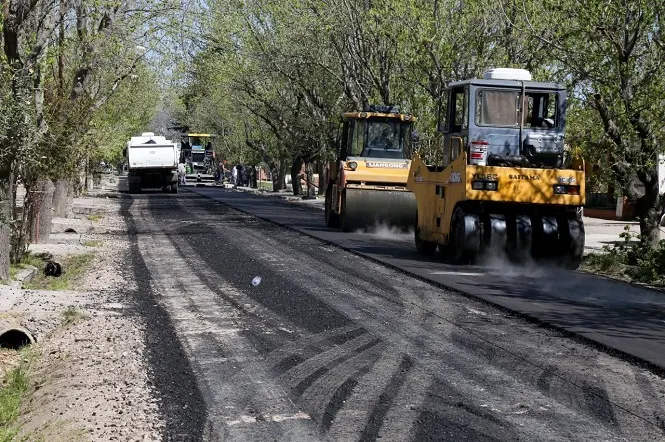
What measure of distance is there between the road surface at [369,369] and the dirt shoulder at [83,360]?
0.83 ft

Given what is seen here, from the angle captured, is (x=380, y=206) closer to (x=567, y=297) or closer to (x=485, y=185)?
(x=485, y=185)

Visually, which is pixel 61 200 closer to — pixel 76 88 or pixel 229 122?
pixel 76 88

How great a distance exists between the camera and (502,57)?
101 ft

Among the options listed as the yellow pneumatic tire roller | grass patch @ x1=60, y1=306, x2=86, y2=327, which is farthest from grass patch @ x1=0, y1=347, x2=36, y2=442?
the yellow pneumatic tire roller

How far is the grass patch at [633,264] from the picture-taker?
713 inches

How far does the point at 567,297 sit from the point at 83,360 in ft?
23.4

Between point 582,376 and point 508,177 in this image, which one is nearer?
point 582,376

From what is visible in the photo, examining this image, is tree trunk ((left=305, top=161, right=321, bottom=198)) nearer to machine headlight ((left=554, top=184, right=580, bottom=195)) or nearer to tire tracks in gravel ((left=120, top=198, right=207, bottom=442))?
machine headlight ((left=554, top=184, right=580, bottom=195))

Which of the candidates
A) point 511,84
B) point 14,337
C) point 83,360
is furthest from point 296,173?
point 83,360

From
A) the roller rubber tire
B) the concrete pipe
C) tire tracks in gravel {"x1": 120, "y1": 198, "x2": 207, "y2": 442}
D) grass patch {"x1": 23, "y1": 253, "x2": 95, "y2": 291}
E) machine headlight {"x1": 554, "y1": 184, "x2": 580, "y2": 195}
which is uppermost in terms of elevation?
machine headlight {"x1": 554, "y1": 184, "x2": 580, "y2": 195}

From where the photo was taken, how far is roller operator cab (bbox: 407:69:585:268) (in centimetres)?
1886

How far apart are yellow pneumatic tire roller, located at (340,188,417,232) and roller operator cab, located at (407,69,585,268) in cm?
608

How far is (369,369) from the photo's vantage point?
380 inches

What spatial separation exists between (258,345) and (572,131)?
1521cm
